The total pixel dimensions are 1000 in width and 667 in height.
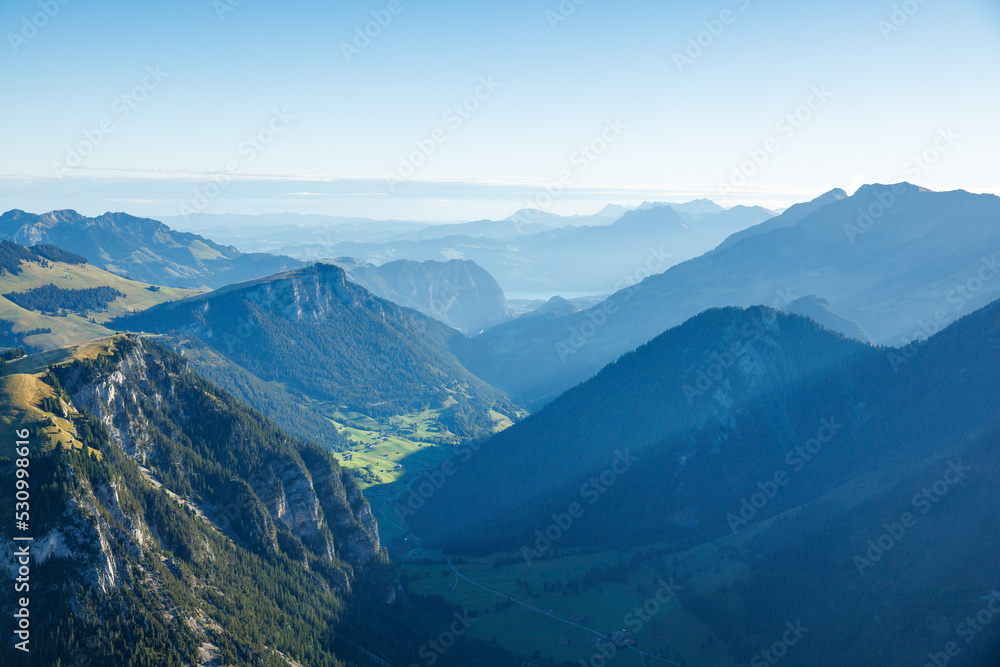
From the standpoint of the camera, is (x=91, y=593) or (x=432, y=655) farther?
(x=432, y=655)

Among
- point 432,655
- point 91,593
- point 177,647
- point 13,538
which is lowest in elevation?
point 432,655

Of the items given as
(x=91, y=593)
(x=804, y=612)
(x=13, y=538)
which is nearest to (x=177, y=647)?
(x=91, y=593)

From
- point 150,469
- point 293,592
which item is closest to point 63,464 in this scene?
point 150,469

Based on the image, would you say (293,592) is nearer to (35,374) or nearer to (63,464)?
(63,464)

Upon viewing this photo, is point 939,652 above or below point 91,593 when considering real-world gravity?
below

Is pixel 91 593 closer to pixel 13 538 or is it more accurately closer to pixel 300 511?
pixel 13 538

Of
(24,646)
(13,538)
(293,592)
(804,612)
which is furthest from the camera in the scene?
(804,612)

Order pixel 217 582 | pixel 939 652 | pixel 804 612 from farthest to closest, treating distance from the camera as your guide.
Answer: pixel 804 612, pixel 939 652, pixel 217 582

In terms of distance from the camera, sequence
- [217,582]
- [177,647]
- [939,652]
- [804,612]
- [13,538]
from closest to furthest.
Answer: [13,538], [177,647], [217,582], [939,652], [804,612]

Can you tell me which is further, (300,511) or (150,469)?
(300,511)
